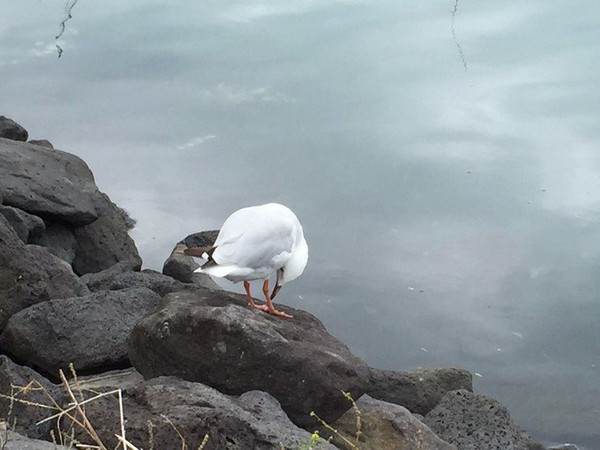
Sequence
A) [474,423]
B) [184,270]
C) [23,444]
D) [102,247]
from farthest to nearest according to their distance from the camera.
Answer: [102,247] < [184,270] < [474,423] < [23,444]

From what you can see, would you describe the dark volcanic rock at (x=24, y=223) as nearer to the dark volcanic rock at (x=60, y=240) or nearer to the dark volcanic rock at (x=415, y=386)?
the dark volcanic rock at (x=60, y=240)

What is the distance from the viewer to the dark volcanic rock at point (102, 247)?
1016cm

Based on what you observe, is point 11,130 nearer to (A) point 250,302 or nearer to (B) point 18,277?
(B) point 18,277

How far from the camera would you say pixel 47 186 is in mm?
9648

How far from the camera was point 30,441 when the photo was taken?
456 centimetres

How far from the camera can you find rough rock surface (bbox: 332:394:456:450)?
6.43m

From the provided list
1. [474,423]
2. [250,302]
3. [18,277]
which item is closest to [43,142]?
[18,277]

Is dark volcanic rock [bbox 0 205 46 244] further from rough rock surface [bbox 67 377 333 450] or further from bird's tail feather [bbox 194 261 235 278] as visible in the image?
rough rock surface [bbox 67 377 333 450]

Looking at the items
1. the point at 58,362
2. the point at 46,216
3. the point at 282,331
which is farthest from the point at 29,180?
the point at 282,331

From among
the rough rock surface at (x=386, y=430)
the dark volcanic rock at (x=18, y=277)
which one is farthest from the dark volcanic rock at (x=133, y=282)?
the rough rock surface at (x=386, y=430)

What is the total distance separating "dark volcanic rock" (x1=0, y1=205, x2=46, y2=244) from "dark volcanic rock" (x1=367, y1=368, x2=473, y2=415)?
2.77m

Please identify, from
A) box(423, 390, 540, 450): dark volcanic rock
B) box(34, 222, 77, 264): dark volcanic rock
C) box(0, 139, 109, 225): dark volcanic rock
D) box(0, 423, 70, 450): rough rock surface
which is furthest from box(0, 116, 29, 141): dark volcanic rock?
box(0, 423, 70, 450): rough rock surface

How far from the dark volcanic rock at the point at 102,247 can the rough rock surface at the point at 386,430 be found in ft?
13.5

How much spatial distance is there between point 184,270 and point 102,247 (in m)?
0.94
